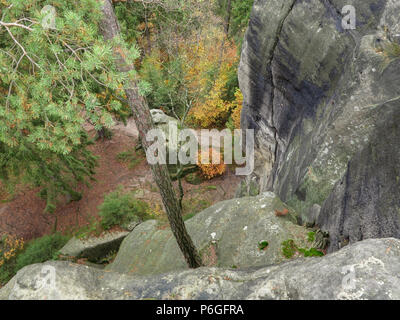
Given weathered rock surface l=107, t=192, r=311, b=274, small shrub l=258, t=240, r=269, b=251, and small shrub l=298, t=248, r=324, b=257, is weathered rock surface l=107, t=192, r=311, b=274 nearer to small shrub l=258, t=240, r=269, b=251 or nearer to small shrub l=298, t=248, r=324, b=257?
small shrub l=258, t=240, r=269, b=251

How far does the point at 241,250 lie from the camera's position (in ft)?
24.3

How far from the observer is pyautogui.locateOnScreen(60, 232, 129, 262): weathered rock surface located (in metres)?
13.1

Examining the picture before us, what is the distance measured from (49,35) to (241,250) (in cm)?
652

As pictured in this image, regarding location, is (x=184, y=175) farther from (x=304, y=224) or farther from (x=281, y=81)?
(x=304, y=224)

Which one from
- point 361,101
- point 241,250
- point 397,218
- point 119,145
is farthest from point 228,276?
point 119,145

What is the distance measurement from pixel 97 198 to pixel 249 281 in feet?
51.8

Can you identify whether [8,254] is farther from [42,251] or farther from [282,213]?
[282,213]

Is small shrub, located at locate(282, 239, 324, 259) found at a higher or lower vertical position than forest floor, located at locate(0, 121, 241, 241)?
higher

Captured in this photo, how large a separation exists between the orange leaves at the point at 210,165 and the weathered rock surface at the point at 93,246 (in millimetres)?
7418

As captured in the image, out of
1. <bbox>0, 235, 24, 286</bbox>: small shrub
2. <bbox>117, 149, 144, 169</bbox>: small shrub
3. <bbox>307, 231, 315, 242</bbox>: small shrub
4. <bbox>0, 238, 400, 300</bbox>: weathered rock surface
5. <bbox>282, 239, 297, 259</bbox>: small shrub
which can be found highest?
<bbox>0, 238, 400, 300</bbox>: weathered rock surface

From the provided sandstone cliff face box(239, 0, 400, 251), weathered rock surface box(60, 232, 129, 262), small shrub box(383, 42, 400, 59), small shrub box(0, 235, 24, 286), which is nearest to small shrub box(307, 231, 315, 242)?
sandstone cliff face box(239, 0, 400, 251)

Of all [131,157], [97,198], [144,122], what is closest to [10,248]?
[97,198]

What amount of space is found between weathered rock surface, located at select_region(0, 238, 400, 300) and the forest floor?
13.0 m

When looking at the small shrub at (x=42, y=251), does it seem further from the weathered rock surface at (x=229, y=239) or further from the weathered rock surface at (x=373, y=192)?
the weathered rock surface at (x=373, y=192)
